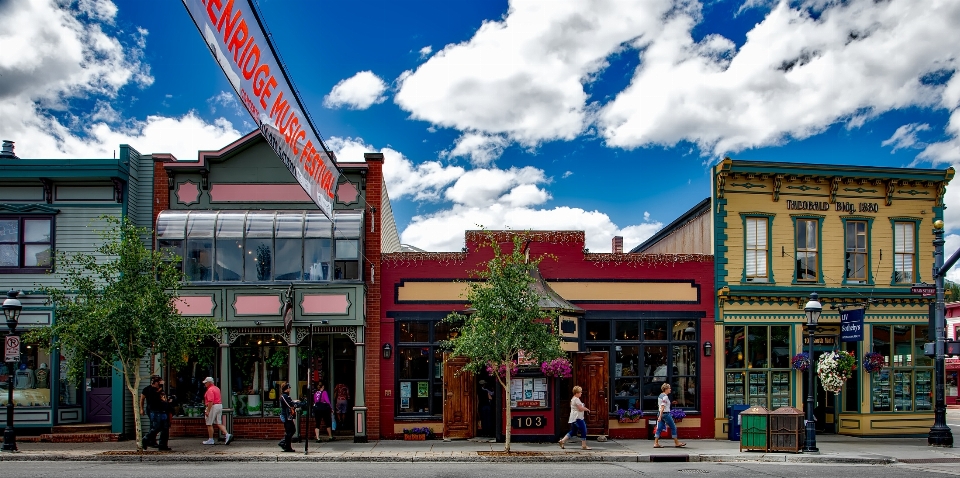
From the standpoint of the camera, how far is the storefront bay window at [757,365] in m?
22.1

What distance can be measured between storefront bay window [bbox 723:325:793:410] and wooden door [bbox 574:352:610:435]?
149 inches

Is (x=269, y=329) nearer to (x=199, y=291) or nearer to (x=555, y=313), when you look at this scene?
(x=199, y=291)

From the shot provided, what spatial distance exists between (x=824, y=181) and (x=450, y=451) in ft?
44.3

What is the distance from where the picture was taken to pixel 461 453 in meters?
17.9

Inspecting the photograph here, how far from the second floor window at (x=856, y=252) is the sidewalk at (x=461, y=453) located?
198 inches

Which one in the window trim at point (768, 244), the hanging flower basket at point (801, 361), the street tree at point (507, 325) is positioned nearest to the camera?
the street tree at point (507, 325)

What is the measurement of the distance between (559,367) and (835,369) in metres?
7.97

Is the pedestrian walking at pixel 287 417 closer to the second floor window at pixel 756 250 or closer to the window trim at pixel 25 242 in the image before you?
the window trim at pixel 25 242

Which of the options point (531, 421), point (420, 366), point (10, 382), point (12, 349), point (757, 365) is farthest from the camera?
point (757, 365)

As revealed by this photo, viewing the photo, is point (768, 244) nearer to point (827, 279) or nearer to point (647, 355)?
point (827, 279)

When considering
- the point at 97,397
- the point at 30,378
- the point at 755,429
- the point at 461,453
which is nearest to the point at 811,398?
the point at 755,429

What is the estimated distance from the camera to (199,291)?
796 inches

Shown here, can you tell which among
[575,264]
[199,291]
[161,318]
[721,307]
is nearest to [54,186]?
[199,291]

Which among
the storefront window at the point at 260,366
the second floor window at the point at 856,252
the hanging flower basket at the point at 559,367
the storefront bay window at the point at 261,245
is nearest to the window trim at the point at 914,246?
the second floor window at the point at 856,252
